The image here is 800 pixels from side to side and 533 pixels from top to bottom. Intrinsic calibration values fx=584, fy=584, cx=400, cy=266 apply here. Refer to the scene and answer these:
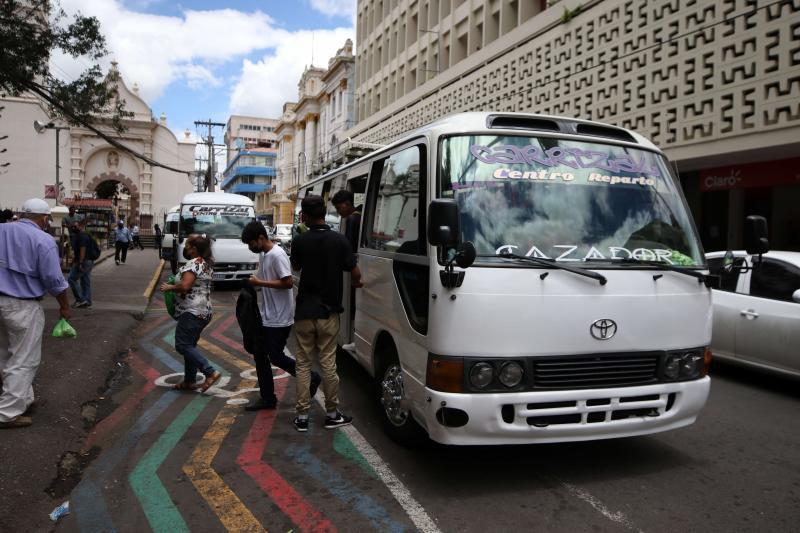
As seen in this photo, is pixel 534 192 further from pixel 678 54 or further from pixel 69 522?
pixel 678 54

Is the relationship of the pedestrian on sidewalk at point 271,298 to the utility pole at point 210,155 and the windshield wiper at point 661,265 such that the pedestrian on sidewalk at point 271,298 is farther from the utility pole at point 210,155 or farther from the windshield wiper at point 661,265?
the utility pole at point 210,155

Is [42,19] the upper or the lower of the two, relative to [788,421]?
upper

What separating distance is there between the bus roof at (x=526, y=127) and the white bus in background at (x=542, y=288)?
0.6 inches

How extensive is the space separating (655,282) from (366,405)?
9.89ft

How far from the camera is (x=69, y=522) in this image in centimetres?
348

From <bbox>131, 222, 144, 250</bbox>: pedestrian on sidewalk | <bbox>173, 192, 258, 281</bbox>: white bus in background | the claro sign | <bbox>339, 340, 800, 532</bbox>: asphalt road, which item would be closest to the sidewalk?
<bbox>339, 340, 800, 532</bbox>: asphalt road

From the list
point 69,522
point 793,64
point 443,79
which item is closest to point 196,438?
point 69,522

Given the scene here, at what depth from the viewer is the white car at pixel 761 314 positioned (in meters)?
6.28

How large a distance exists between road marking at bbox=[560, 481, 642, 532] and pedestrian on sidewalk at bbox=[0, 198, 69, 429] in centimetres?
420

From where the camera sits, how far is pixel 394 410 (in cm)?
464

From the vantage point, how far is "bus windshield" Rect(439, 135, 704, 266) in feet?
12.9

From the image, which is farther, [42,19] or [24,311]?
[42,19]

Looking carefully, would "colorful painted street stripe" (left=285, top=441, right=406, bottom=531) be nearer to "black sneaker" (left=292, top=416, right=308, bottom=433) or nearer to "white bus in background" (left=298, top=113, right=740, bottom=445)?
"black sneaker" (left=292, top=416, right=308, bottom=433)

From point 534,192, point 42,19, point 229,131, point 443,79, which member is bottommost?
point 534,192
